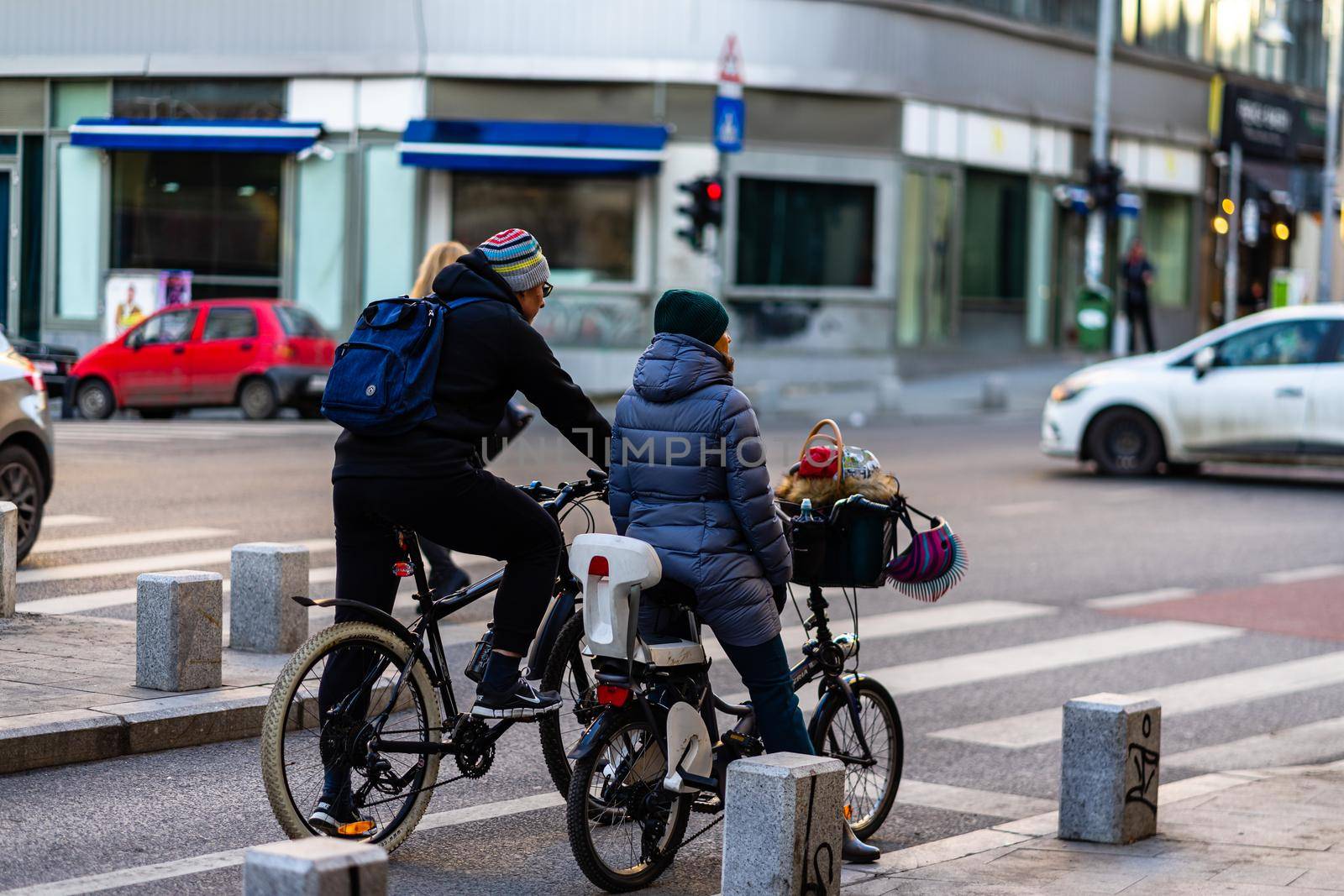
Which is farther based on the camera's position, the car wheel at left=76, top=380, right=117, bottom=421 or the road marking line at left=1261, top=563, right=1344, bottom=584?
the car wheel at left=76, top=380, right=117, bottom=421

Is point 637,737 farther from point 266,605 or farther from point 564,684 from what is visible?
point 266,605

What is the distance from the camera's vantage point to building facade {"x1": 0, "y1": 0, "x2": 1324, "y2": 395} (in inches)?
1228

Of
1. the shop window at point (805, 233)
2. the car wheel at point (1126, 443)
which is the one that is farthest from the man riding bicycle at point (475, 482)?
the shop window at point (805, 233)

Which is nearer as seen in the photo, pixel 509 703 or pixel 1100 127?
pixel 509 703

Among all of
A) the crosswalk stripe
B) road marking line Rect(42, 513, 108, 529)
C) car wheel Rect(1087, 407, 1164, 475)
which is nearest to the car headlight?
car wheel Rect(1087, 407, 1164, 475)

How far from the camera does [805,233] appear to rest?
106ft

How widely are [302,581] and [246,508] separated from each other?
6050 millimetres

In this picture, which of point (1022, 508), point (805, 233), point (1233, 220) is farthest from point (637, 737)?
point (1233, 220)

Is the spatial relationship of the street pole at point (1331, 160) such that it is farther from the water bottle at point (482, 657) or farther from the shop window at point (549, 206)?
the water bottle at point (482, 657)

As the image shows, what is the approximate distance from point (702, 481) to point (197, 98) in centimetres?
2847

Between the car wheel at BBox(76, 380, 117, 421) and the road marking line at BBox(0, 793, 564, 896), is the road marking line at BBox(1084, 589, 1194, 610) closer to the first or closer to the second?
the road marking line at BBox(0, 793, 564, 896)

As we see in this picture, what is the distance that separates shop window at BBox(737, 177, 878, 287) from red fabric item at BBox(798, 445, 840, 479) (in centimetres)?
2567

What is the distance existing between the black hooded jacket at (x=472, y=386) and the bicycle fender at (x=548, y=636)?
0.56 m

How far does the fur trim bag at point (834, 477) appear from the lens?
19.9 feet
